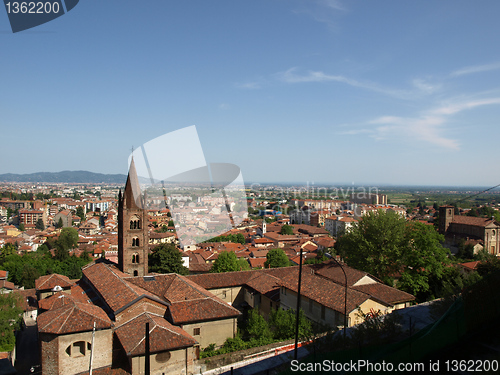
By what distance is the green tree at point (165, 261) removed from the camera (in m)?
26.3

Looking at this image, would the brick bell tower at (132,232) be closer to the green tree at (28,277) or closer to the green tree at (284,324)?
the green tree at (284,324)

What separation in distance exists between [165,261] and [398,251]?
1750cm

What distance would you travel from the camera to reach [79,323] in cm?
1378

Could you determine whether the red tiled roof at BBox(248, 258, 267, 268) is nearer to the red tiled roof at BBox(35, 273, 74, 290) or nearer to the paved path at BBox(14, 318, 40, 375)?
the red tiled roof at BBox(35, 273, 74, 290)

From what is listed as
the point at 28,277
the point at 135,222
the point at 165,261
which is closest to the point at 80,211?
the point at 28,277

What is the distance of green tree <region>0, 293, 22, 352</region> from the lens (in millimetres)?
16859

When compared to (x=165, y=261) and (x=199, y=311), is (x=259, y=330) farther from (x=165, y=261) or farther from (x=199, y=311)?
(x=165, y=261)

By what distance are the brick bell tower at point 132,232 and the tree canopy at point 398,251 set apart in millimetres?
14041

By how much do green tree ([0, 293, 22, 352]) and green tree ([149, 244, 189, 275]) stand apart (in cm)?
950

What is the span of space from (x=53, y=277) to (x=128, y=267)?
663 cm

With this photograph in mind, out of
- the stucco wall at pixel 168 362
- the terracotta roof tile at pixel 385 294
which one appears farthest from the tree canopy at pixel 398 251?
the stucco wall at pixel 168 362

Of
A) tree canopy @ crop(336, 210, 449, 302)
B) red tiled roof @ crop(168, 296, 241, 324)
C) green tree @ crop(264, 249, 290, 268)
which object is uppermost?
tree canopy @ crop(336, 210, 449, 302)

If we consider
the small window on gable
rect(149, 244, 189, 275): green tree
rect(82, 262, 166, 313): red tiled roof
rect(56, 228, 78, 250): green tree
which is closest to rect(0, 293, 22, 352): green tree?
rect(82, 262, 166, 313): red tiled roof

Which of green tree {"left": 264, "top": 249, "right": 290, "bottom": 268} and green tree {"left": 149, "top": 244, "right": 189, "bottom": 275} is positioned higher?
green tree {"left": 149, "top": 244, "right": 189, "bottom": 275}
